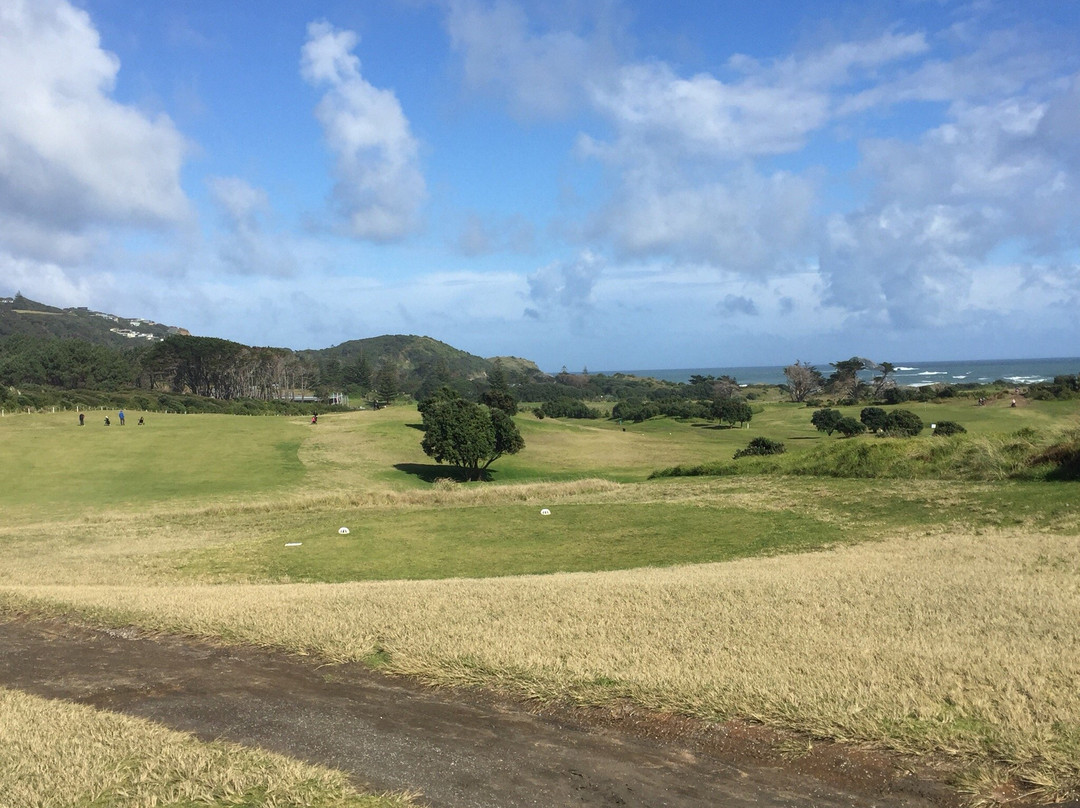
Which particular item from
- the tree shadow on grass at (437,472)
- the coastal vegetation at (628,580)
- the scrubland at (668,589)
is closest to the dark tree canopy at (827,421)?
the coastal vegetation at (628,580)

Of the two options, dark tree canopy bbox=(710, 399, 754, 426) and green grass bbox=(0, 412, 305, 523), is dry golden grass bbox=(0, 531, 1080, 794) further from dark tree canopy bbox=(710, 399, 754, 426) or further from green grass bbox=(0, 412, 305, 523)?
dark tree canopy bbox=(710, 399, 754, 426)

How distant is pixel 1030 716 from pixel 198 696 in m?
8.86

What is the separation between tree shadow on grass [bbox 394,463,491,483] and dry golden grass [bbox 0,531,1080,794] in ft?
139

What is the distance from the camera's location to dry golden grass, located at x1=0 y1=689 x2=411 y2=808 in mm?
6391

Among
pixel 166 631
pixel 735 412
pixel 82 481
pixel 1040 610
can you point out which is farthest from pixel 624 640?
pixel 735 412

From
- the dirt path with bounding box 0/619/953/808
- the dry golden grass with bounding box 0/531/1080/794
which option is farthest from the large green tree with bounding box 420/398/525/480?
the dirt path with bounding box 0/619/953/808

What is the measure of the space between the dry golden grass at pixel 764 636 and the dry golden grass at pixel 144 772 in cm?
284

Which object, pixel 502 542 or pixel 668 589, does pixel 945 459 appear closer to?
pixel 502 542

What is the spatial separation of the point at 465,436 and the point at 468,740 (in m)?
50.4

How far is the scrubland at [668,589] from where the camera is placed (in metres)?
8.19

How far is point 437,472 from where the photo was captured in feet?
206

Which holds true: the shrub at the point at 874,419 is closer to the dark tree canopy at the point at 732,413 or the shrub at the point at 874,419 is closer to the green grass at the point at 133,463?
the dark tree canopy at the point at 732,413

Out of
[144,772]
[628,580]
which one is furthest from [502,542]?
[144,772]

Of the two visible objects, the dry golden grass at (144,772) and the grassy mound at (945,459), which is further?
the grassy mound at (945,459)
